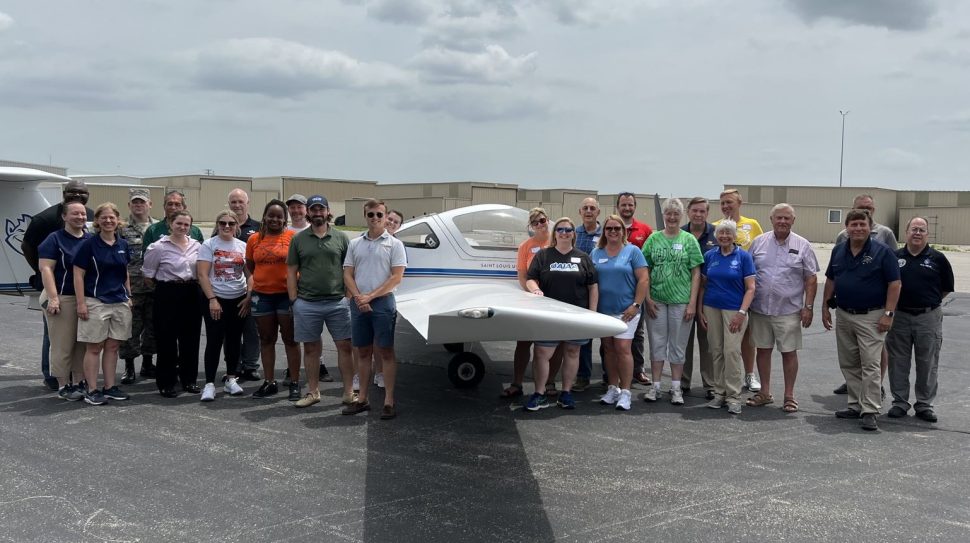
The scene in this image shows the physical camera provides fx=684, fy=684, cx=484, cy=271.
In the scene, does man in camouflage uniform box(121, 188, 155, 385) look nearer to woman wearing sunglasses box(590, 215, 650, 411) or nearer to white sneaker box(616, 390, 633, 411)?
woman wearing sunglasses box(590, 215, 650, 411)

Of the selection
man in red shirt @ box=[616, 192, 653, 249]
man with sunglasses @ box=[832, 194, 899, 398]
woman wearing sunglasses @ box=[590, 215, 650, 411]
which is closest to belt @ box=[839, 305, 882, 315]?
man with sunglasses @ box=[832, 194, 899, 398]

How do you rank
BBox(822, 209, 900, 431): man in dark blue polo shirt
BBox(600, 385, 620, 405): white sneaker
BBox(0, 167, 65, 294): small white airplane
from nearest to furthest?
BBox(822, 209, 900, 431): man in dark blue polo shirt < BBox(600, 385, 620, 405): white sneaker < BBox(0, 167, 65, 294): small white airplane

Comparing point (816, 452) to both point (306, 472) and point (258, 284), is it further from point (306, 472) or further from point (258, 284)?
point (258, 284)

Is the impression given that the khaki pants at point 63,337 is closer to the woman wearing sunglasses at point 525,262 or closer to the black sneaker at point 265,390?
the black sneaker at point 265,390

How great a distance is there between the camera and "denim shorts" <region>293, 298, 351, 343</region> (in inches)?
220

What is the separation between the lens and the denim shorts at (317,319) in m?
5.59

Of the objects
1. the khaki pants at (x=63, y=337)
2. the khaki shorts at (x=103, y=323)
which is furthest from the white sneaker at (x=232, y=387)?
the khaki pants at (x=63, y=337)

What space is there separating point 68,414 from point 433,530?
3.63 metres

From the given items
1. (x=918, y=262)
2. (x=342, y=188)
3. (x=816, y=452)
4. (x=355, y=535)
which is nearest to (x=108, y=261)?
(x=355, y=535)

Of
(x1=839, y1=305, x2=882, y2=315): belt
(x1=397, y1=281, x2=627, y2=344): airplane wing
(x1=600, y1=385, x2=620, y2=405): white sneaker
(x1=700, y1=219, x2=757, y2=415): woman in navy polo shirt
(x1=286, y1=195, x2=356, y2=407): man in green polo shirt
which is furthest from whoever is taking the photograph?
(x1=600, y1=385, x2=620, y2=405): white sneaker

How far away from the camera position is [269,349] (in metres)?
6.00

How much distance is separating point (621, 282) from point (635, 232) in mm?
981

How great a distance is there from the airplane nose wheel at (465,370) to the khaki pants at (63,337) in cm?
325

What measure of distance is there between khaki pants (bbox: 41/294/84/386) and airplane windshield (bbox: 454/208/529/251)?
11.9 feet
